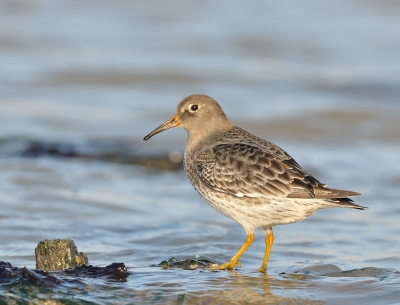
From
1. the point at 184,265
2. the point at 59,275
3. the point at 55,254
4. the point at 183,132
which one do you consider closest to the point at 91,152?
the point at 183,132

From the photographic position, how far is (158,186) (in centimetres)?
1023

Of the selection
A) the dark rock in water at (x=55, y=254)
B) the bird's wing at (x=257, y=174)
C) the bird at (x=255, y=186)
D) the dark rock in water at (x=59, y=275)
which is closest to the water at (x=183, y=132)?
the dark rock in water at (x=59, y=275)

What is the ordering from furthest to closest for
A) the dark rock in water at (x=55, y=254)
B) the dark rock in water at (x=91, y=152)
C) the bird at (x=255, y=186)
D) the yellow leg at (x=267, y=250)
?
the dark rock in water at (x=91, y=152) < the yellow leg at (x=267, y=250) < the bird at (x=255, y=186) < the dark rock in water at (x=55, y=254)

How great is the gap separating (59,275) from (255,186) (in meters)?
1.88

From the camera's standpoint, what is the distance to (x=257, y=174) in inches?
260

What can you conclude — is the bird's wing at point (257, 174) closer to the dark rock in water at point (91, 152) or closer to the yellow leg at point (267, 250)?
the yellow leg at point (267, 250)

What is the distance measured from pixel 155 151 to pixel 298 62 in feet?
25.7

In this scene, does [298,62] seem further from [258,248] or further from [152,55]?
[258,248]

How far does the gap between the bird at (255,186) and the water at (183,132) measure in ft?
1.71

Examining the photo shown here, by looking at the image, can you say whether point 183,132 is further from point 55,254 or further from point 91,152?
point 55,254

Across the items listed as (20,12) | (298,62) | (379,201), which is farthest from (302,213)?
(20,12)

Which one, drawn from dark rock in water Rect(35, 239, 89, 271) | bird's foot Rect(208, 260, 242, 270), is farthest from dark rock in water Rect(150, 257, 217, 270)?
dark rock in water Rect(35, 239, 89, 271)

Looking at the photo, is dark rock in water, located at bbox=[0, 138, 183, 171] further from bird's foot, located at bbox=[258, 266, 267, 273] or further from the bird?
bird's foot, located at bbox=[258, 266, 267, 273]

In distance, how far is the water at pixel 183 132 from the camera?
21.1 feet
